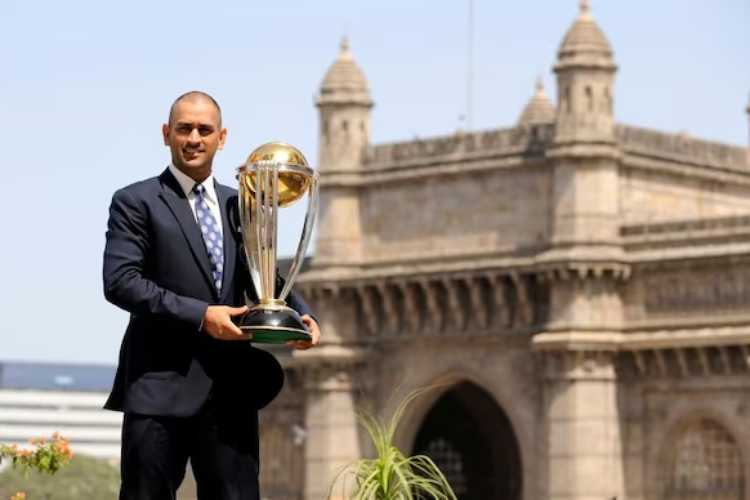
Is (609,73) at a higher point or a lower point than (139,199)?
higher

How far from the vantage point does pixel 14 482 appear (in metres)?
61.5

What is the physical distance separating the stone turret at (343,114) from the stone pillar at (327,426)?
5.26 meters

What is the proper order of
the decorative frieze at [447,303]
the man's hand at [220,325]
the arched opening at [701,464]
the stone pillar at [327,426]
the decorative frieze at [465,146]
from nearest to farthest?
the man's hand at [220,325], the arched opening at [701,464], the decorative frieze at [447,303], the decorative frieze at [465,146], the stone pillar at [327,426]

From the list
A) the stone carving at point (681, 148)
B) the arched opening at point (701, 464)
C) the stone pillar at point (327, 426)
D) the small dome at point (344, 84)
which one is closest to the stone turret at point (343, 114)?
the small dome at point (344, 84)

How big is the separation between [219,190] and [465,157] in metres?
49.2

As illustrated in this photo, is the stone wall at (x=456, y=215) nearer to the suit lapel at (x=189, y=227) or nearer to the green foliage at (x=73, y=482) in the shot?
the green foliage at (x=73, y=482)

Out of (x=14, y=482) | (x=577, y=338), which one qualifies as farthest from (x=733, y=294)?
(x=14, y=482)

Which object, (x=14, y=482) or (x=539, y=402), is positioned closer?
(x=539, y=402)

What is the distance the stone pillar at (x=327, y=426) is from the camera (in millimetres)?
60531

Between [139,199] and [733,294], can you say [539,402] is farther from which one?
[139,199]

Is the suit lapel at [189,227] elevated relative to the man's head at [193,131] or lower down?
lower down

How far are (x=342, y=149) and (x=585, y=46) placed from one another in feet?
27.5

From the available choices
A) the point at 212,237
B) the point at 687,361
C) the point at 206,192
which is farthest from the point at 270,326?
the point at 687,361

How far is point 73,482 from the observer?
202 feet
